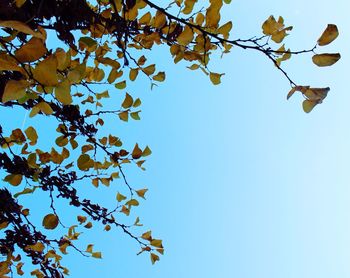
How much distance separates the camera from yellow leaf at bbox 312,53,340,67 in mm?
875

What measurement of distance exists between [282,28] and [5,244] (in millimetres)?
1215

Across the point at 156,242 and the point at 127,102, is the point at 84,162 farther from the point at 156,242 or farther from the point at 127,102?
the point at 156,242

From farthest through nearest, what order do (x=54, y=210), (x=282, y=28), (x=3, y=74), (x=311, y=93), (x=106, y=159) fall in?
(x=106, y=159)
(x=54, y=210)
(x=3, y=74)
(x=282, y=28)
(x=311, y=93)

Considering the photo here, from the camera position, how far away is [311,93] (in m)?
0.86

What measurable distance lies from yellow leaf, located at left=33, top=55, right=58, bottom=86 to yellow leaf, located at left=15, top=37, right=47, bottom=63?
0.04ft

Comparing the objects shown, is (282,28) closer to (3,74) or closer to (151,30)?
(151,30)

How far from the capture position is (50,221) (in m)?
1.28

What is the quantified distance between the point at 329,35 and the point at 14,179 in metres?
1.07

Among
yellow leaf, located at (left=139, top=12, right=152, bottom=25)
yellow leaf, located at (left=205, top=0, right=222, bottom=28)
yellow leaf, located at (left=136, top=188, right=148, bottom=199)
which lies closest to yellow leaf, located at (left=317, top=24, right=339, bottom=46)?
yellow leaf, located at (left=205, top=0, right=222, bottom=28)

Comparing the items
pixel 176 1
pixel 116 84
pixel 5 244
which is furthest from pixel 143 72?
pixel 5 244

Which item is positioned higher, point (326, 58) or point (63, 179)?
point (63, 179)

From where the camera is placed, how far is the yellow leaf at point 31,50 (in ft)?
1.54

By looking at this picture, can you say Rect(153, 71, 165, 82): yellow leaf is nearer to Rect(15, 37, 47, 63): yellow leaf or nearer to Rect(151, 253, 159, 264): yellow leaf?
Rect(151, 253, 159, 264): yellow leaf

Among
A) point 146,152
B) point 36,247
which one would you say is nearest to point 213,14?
point 146,152
